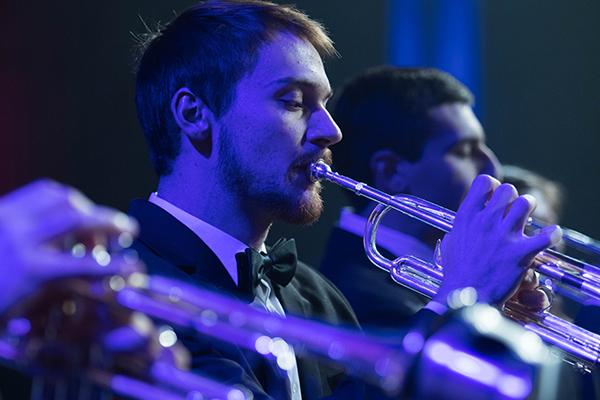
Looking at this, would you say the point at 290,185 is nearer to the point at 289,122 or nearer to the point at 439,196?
the point at 289,122

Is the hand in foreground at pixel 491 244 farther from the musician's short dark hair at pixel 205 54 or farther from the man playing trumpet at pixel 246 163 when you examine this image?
the musician's short dark hair at pixel 205 54

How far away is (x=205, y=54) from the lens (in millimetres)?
2332

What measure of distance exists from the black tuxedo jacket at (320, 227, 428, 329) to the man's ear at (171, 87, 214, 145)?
0.86m

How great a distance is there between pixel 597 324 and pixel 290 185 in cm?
91

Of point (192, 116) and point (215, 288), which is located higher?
point (192, 116)

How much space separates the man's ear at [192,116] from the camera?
230 centimetres

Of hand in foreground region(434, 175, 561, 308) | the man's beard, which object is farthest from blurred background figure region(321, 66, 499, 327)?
hand in foreground region(434, 175, 561, 308)

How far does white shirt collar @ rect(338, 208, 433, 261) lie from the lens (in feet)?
10.2

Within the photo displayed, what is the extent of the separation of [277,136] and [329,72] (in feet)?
6.05

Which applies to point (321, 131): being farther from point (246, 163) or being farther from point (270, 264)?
point (270, 264)

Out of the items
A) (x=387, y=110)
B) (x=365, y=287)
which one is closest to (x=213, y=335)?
(x=365, y=287)

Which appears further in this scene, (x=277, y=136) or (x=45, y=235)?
(x=277, y=136)

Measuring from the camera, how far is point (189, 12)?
2.45m

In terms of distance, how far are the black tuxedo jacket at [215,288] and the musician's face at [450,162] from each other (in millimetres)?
1090
